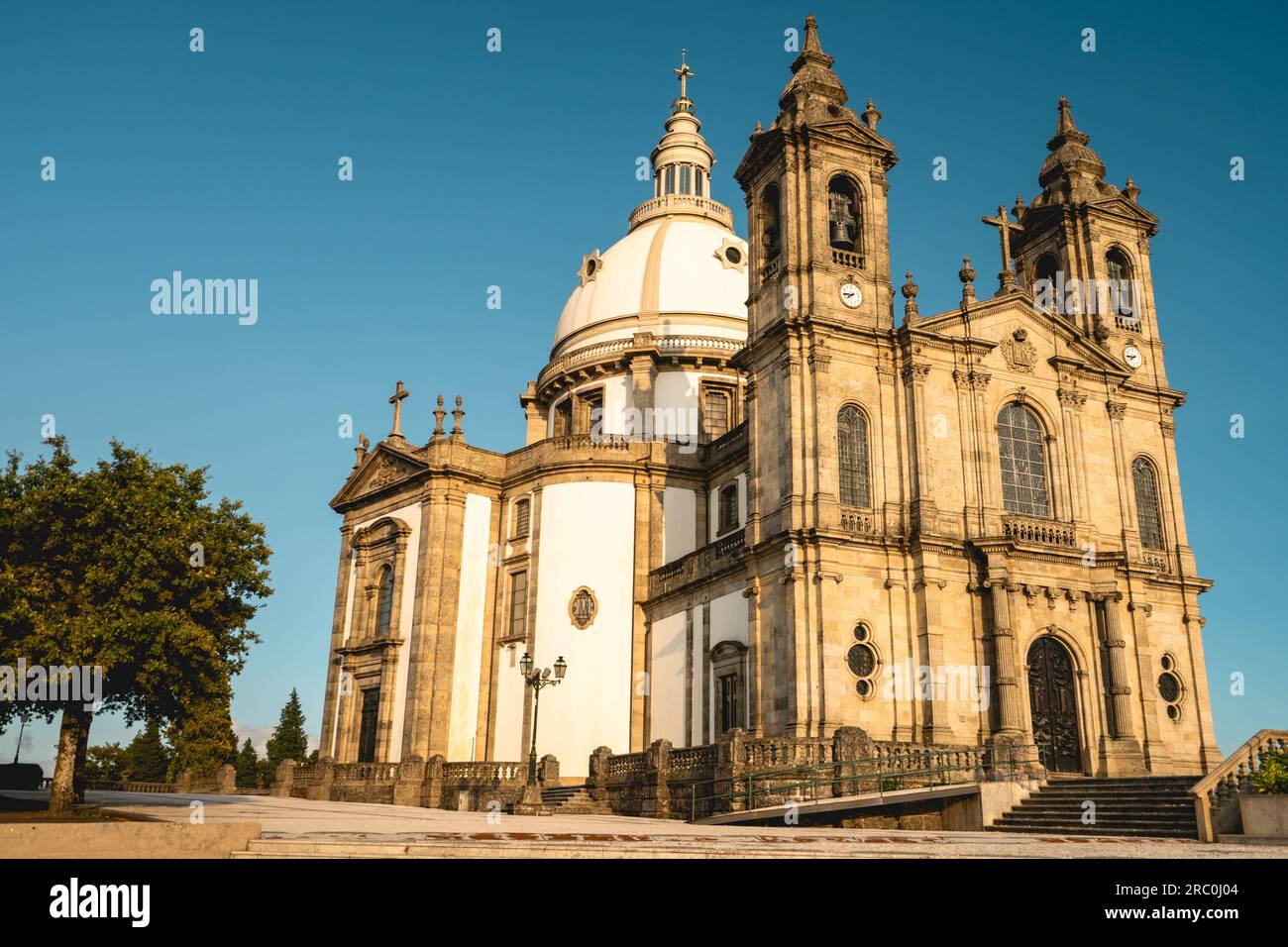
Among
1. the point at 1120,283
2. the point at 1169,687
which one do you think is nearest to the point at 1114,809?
the point at 1169,687

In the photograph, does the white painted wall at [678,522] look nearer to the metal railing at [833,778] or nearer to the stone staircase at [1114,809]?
the metal railing at [833,778]

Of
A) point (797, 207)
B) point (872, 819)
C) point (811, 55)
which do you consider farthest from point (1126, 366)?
point (872, 819)

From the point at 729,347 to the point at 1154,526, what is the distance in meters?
17.7

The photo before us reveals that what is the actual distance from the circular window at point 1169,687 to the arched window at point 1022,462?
229 inches

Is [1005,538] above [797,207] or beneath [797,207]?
beneath

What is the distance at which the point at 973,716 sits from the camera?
2789cm

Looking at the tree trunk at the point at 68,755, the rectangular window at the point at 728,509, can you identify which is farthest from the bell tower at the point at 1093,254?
the tree trunk at the point at 68,755

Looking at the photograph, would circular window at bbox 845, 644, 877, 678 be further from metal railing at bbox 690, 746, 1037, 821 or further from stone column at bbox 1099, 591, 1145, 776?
stone column at bbox 1099, 591, 1145, 776

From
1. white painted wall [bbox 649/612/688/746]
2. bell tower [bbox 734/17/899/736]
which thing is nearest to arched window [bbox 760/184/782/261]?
bell tower [bbox 734/17/899/736]

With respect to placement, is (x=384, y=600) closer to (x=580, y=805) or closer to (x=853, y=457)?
(x=580, y=805)

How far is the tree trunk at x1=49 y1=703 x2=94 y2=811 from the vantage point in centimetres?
1848

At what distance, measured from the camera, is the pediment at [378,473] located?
4094 cm

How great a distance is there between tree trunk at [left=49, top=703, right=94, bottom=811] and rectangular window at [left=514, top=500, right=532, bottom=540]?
20.1m
